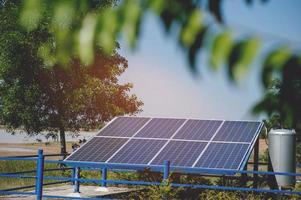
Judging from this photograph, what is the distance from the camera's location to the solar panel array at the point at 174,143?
1407cm

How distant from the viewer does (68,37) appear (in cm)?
195

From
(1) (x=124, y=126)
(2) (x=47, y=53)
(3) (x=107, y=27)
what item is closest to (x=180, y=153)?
(1) (x=124, y=126)

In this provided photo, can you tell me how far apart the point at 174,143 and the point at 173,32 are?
13.8 metres

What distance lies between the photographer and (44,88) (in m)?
29.3

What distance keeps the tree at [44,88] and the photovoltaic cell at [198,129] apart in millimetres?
11734

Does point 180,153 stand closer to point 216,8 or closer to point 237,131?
point 237,131

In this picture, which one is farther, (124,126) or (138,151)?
(124,126)

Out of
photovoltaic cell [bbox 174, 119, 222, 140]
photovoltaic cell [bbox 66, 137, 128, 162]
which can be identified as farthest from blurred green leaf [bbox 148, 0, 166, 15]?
photovoltaic cell [bbox 174, 119, 222, 140]

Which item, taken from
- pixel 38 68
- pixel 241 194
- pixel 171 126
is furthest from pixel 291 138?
pixel 38 68

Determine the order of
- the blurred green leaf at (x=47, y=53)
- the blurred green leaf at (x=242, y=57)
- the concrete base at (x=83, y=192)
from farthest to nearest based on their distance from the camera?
the concrete base at (x=83, y=192) < the blurred green leaf at (x=47, y=53) < the blurred green leaf at (x=242, y=57)

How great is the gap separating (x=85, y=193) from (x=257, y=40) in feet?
51.2

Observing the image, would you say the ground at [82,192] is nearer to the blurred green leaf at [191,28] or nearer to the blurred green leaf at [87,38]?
the blurred green leaf at [87,38]

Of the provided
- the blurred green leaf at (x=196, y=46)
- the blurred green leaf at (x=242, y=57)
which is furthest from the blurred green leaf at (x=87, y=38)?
the blurred green leaf at (x=242, y=57)

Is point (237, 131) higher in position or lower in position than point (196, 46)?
higher
